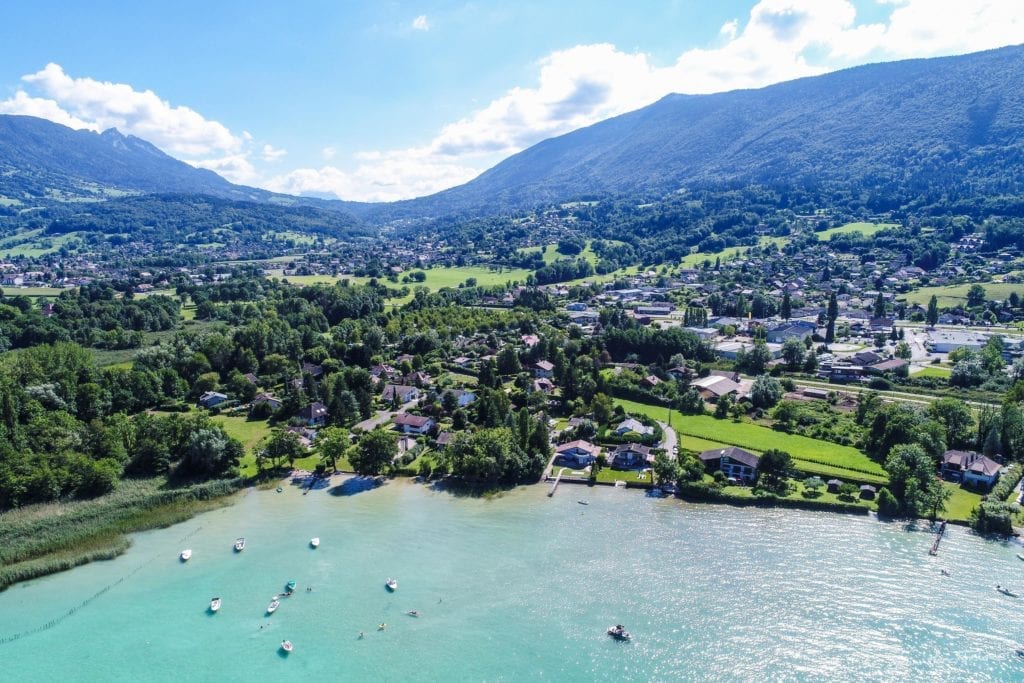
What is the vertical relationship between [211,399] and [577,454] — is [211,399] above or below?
below

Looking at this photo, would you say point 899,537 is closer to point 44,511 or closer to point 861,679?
point 861,679

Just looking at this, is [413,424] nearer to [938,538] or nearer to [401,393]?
[401,393]

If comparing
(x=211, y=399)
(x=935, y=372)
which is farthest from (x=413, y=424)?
(x=935, y=372)

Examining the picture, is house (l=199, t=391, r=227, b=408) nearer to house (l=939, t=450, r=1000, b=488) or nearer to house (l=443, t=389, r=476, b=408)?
house (l=443, t=389, r=476, b=408)

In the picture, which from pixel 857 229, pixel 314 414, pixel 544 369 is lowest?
pixel 314 414

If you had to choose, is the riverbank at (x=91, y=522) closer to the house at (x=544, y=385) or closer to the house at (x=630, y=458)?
the house at (x=630, y=458)

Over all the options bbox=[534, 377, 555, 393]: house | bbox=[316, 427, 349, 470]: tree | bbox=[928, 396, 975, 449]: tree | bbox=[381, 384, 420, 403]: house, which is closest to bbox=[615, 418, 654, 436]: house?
bbox=[534, 377, 555, 393]: house

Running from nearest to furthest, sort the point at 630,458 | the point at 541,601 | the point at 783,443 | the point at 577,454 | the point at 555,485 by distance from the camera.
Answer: the point at 541,601, the point at 555,485, the point at 630,458, the point at 577,454, the point at 783,443
